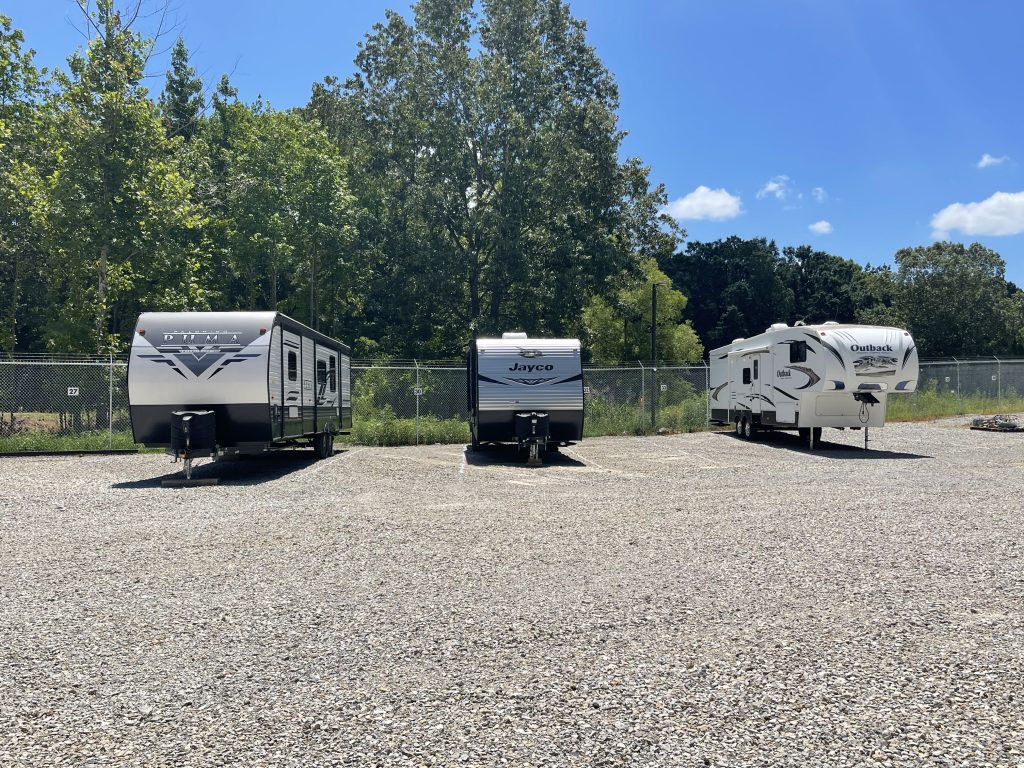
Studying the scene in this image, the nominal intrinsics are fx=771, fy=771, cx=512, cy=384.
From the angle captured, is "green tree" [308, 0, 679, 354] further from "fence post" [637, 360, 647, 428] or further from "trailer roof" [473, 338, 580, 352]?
"trailer roof" [473, 338, 580, 352]

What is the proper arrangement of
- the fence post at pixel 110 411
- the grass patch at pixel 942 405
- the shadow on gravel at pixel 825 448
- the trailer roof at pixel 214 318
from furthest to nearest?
1. the grass patch at pixel 942 405
2. the fence post at pixel 110 411
3. the shadow on gravel at pixel 825 448
4. the trailer roof at pixel 214 318

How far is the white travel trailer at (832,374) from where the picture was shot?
17.0 metres

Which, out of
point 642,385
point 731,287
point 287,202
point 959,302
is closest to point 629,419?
point 642,385

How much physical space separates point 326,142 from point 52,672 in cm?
3279

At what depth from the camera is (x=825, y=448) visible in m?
19.1

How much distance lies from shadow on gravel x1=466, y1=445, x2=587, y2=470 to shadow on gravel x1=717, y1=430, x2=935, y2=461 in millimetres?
5740

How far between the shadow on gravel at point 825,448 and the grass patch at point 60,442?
15.7m

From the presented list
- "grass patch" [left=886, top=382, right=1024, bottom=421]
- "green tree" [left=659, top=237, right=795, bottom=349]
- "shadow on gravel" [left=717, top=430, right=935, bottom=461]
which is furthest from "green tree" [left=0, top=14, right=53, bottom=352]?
"green tree" [left=659, top=237, right=795, bottom=349]

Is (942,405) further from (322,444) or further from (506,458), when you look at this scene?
(322,444)

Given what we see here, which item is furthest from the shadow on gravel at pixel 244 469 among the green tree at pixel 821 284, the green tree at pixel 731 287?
the green tree at pixel 821 284

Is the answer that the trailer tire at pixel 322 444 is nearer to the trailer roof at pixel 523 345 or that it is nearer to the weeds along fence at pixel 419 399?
the weeds along fence at pixel 419 399

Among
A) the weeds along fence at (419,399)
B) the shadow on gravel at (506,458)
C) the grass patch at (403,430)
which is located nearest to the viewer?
the shadow on gravel at (506,458)

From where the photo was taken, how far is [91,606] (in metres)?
5.42

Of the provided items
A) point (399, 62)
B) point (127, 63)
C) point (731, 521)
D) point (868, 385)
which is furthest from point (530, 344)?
point (399, 62)
